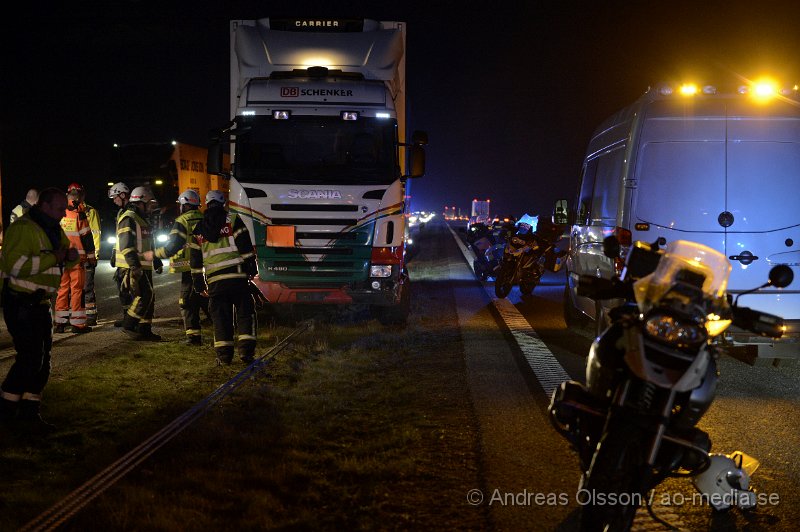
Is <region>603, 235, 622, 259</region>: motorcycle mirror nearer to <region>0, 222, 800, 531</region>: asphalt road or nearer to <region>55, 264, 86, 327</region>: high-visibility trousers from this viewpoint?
<region>0, 222, 800, 531</region>: asphalt road

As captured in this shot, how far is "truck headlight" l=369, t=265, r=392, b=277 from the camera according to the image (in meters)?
10.6

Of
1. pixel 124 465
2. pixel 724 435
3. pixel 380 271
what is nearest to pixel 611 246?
pixel 724 435

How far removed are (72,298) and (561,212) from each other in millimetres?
6856

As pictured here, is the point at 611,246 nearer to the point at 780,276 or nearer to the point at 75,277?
the point at 780,276

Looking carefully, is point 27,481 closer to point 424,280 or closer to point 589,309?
point 589,309

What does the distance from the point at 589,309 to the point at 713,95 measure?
2777mm

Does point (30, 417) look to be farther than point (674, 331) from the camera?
Yes

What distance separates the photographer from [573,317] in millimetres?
10883

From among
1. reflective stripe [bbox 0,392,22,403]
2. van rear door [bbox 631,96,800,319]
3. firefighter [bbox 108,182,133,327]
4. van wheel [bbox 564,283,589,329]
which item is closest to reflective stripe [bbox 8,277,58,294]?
reflective stripe [bbox 0,392,22,403]

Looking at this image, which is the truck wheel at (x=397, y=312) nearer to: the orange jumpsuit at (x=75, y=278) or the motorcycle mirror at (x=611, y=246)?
the orange jumpsuit at (x=75, y=278)

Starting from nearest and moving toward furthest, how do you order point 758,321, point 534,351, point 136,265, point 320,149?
point 758,321 → point 534,351 → point 136,265 → point 320,149

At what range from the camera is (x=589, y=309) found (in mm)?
9242

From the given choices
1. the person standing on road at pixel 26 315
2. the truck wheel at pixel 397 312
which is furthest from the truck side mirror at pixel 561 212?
the person standing on road at pixel 26 315

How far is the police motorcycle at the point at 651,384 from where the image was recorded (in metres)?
3.50
